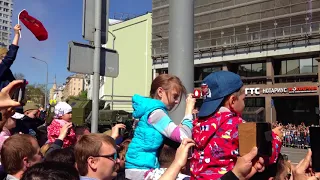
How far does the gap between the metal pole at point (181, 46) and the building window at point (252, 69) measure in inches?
1426

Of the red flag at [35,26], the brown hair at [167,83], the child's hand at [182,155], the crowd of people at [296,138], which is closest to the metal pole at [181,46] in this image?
the brown hair at [167,83]

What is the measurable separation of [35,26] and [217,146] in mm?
3186

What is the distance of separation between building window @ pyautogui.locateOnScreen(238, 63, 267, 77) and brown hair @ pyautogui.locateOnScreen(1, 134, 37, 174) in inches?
1480

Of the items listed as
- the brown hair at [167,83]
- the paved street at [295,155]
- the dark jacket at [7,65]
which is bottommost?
the paved street at [295,155]

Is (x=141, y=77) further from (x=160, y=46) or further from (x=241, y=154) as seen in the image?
(x=241, y=154)

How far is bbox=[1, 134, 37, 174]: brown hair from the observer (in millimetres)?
2865

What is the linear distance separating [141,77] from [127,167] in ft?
163

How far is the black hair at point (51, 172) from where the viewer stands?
1.76 meters

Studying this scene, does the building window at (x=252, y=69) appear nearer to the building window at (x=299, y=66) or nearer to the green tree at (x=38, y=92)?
the building window at (x=299, y=66)

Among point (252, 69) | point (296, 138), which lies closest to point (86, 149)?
point (296, 138)

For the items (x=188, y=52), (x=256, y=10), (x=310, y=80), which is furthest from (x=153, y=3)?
(x=188, y=52)

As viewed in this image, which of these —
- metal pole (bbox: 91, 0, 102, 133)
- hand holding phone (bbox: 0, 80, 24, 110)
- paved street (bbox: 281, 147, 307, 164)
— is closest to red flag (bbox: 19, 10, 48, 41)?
metal pole (bbox: 91, 0, 102, 133)

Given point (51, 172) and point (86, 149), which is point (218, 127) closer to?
point (86, 149)

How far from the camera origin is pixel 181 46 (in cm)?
382
